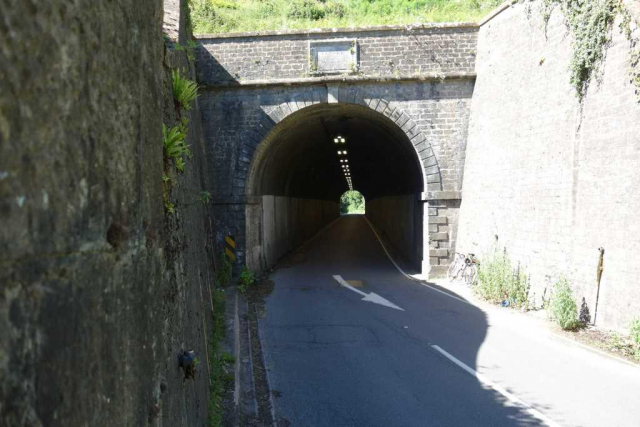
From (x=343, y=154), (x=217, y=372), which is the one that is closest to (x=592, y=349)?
(x=217, y=372)

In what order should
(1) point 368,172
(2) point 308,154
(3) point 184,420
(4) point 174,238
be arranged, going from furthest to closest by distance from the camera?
(1) point 368,172 → (2) point 308,154 → (4) point 174,238 → (3) point 184,420

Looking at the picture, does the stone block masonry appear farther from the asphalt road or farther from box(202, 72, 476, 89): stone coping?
the asphalt road

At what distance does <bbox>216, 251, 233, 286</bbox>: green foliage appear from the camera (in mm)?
13727

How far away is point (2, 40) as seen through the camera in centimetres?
→ 139

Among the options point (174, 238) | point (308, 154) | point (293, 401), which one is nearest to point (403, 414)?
point (293, 401)

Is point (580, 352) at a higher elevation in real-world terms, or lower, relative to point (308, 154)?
lower

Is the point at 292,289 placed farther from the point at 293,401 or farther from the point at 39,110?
the point at 39,110

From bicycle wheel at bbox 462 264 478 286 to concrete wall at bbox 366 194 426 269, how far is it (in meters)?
2.48

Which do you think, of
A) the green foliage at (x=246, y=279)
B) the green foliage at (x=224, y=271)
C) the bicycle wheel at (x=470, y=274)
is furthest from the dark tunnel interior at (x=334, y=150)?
the bicycle wheel at (x=470, y=274)

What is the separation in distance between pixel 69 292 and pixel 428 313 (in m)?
9.21

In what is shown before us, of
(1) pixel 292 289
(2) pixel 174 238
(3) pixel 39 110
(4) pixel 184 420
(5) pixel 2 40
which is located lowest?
(1) pixel 292 289

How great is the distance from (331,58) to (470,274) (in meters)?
7.76

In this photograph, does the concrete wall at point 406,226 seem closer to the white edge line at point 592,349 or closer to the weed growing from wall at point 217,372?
the white edge line at point 592,349

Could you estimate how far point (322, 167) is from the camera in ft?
96.7
